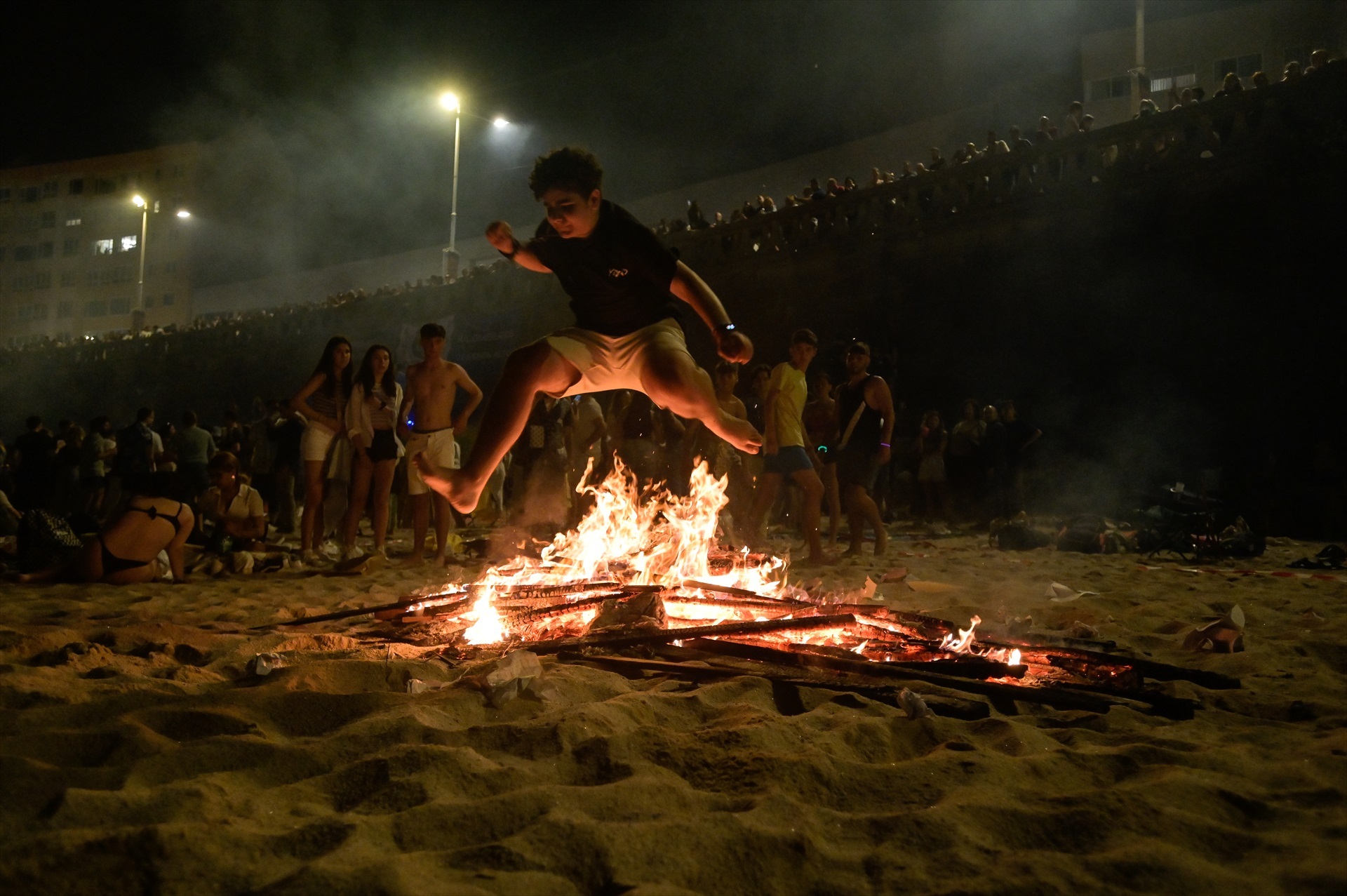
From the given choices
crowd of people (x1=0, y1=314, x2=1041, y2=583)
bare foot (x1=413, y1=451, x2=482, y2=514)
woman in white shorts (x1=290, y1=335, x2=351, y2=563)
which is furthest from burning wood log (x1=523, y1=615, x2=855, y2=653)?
woman in white shorts (x1=290, y1=335, x2=351, y2=563)

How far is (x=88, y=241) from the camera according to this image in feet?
202

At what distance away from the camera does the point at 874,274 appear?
56.4 ft

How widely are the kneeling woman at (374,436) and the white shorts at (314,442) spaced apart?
0.82 feet

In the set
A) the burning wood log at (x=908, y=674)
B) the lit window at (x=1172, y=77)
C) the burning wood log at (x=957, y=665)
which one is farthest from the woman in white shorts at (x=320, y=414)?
the lit window at (x=1172, y=77)

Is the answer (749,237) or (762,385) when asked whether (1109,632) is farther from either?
(749,237)

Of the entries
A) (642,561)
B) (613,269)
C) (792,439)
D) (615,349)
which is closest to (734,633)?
(642,561)

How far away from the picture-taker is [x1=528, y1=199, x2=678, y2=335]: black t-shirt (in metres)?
4.29

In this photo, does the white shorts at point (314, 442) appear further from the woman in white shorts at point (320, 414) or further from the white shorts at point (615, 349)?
the white shorts at point (615, 349)

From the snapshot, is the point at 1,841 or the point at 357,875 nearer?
the point at 357,875

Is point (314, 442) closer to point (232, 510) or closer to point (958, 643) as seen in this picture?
point (232, 510)

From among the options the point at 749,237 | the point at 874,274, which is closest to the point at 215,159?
the point at 749,237

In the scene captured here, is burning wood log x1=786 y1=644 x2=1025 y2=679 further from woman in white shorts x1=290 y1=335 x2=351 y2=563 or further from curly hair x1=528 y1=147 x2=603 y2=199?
woman in white shorts x1=290 y1=335 x2=351 y2=563

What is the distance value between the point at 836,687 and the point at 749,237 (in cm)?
1711

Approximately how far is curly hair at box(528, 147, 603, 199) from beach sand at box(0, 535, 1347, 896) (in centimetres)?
226
